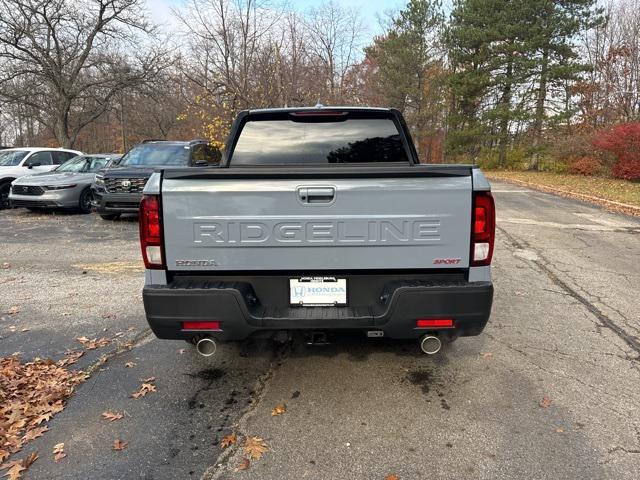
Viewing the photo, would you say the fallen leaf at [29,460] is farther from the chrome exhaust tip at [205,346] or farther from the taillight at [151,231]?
the taillight at [151,231]

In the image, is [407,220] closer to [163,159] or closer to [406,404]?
[406,404]

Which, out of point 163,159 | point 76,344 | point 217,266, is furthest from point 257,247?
point 163,159

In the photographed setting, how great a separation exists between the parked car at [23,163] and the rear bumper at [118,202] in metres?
4.63

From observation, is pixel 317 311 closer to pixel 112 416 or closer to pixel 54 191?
pixel 112 416

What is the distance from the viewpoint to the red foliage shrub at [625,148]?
63.4ft

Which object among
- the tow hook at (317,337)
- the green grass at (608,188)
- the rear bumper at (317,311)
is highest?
the rear bumper at (317,311)

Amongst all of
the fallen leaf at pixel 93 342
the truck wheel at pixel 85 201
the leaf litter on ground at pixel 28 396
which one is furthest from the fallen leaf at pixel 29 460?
the truck wheel at pixel 85 201

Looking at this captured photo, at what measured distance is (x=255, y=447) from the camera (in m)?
2.74

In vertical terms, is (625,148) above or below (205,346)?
above

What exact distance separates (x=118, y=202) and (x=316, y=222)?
915 cm

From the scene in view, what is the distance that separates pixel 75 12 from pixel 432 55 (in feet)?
87.7

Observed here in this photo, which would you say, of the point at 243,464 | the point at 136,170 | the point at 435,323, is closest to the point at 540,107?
the point at 136,170

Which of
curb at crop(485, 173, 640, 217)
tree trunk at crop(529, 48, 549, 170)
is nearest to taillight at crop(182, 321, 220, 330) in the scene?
curb at crop(485, 173, 640, 217)

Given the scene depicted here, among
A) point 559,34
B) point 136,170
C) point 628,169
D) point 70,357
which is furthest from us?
point 559,34
